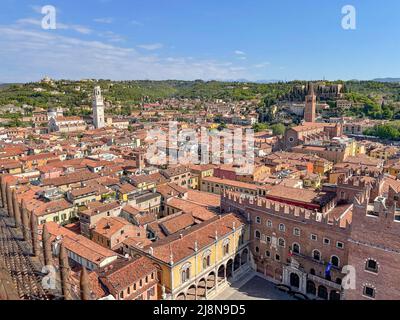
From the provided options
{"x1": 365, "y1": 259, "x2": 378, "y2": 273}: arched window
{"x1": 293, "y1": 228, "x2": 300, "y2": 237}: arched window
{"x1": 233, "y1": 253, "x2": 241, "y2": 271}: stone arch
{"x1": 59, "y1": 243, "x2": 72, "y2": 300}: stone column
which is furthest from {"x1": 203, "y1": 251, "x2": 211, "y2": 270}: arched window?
{"x1": 59, "y1": 243, "x2": 72, "y2": 300}: stone column

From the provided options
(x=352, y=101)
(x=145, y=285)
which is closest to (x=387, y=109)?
(x=352, y=101)

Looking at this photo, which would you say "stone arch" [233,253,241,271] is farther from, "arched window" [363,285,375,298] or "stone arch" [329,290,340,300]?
"arched window" [363,285,375,298]

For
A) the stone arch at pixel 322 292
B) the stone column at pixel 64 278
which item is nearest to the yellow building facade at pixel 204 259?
the stone arch at pixel 322 292

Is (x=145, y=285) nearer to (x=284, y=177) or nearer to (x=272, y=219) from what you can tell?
(x=272, y=219)

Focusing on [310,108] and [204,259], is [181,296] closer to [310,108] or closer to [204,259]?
[204,259]
